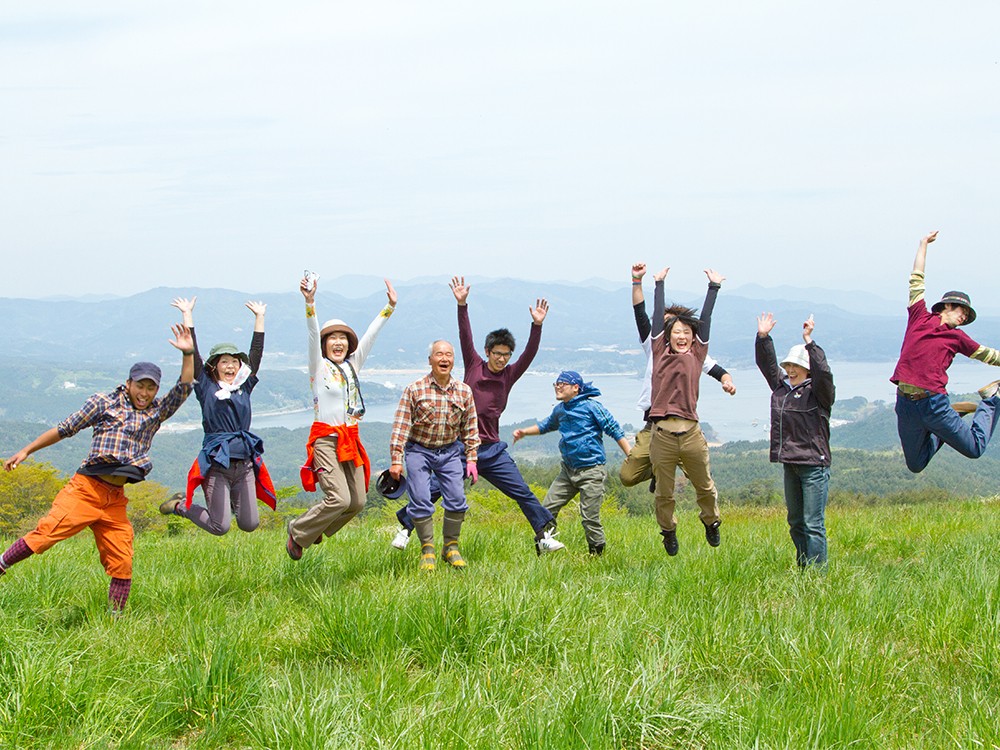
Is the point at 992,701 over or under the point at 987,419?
under

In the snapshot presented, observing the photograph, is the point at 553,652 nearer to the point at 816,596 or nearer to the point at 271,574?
the point at 816,596

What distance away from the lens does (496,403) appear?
770 cm

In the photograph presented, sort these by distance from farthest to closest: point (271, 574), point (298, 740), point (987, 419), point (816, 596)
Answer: point (987, 419) → point (271, 574) → point (816, 596) → point (298, 740)

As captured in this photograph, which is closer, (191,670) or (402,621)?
(191,670)

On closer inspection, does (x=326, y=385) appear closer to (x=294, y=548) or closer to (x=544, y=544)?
(x=294, y=548)

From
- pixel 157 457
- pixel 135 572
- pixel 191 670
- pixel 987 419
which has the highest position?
pixel 987 419

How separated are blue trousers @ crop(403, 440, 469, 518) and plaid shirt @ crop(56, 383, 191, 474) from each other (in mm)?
1862

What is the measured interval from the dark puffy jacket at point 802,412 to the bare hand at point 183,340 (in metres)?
4.04

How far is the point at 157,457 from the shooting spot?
16600 centimetres

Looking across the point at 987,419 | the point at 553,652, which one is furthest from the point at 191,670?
the point at 987,419

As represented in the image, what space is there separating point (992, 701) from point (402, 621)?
2776 millimetres

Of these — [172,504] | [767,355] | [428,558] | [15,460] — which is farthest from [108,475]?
[767,355]

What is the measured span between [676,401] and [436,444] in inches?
76.4

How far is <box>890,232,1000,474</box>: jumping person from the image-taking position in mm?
6723
